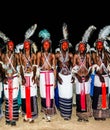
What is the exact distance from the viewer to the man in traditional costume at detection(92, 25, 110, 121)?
7.31 metres

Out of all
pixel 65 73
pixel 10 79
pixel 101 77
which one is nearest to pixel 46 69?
pixel 65 73

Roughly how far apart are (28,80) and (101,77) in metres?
1.58

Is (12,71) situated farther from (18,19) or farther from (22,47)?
(18,19)

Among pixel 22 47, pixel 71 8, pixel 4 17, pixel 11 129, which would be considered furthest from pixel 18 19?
Result: pixel 11 129

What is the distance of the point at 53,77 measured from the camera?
7320mm

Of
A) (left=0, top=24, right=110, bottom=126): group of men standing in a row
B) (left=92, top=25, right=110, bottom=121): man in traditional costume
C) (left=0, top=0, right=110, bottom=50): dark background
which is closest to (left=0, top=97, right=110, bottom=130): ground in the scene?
(left=0, top=24, right=110, bottom=126): group of men standing in a row

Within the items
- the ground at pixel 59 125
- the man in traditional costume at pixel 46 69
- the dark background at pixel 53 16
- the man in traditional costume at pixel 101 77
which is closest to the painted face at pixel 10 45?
the man in traditional costume at pixel 46 69

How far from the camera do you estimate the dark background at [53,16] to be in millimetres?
13062

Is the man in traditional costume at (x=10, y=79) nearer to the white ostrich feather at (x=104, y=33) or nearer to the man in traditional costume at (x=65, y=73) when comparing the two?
the man in traditional costume at (x=65, y=73)

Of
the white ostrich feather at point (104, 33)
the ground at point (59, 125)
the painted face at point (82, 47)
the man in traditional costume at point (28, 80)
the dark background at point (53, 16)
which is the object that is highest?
the dark background at point (53, 16)

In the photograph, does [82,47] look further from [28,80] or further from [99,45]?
[28,80]

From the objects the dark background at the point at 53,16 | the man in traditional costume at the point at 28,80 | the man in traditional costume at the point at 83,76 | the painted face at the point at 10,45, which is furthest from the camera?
the dark background at the point at 53,16

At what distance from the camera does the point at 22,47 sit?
290 inches

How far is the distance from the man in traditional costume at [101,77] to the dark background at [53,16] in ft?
19.4
